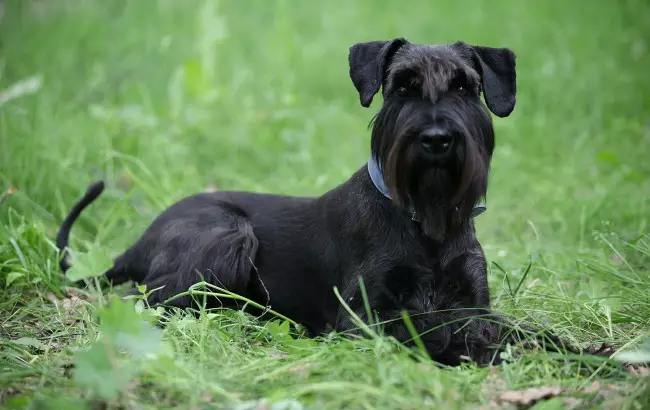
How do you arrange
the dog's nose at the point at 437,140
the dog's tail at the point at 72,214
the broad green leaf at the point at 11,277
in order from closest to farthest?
the dog's nose at the point at 437,140, the broad green leaf at the point at 11,277, the dog's tail at the point at 72,214

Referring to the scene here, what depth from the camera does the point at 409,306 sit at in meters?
3.13

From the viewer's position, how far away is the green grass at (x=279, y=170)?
2.54 m

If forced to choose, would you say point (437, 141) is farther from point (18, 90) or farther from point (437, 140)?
point (18, 90)

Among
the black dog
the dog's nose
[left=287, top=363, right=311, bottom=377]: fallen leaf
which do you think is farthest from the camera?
the black dog

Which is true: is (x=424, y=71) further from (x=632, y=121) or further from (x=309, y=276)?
(x=632, y=121)

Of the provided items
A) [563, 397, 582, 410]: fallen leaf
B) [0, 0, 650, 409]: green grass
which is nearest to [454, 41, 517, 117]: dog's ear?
[0, 0, 650, 409]: green grass

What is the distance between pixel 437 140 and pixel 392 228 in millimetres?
530

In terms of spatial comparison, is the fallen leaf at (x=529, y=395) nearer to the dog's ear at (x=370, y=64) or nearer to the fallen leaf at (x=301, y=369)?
the fallen leaf at (x=301, y=369)

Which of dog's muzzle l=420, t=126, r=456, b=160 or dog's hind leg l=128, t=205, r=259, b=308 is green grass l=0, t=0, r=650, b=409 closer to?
dog's hind leg l=128, t=205, r=259, b=308

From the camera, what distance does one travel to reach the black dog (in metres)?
2.91

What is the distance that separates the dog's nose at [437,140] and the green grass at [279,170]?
76 centimetres

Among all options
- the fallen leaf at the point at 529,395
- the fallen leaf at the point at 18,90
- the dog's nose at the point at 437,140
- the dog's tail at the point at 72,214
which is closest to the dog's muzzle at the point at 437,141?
the dog's nose at the point at 437,140

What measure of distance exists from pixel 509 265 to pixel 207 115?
3267mm

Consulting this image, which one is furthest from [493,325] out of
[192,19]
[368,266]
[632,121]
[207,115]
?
[192,19]
